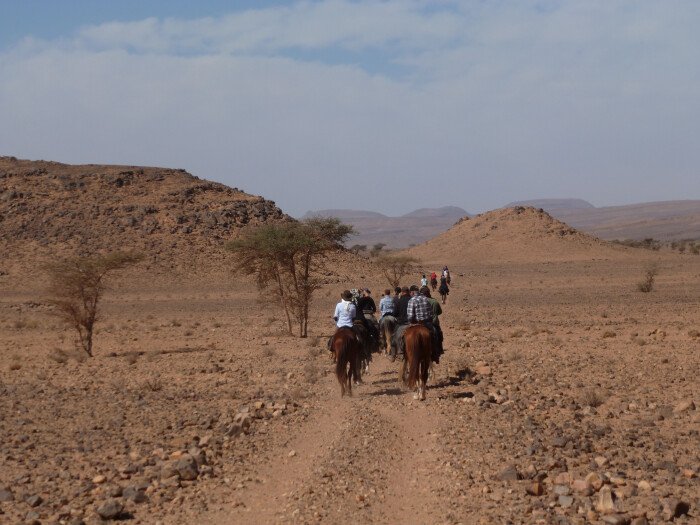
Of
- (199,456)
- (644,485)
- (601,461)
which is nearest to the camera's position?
(644,485)

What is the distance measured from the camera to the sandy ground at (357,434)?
8.90m

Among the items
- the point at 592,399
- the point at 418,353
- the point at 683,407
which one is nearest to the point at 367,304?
the point at 418,353

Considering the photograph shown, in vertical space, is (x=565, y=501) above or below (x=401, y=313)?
below

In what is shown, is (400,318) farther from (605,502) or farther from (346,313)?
(605,502)

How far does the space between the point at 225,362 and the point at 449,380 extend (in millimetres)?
6858

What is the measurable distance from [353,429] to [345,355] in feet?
10.3

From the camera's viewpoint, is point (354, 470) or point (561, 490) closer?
point (561, 490)

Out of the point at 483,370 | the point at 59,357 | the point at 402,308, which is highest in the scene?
the point at 402,308

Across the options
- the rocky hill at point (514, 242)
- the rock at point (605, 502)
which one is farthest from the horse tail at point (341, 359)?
the rocky hill at point (514, 242)

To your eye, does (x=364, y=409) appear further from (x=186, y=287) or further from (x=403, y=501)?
(x=186, y=287)

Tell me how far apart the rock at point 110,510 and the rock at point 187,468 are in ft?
4.08

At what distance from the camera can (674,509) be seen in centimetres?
805

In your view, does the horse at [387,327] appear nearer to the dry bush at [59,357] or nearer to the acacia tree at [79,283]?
the dry bush at [59,357]

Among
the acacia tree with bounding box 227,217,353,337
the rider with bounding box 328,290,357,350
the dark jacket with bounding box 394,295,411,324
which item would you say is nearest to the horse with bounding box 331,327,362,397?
the rider with bounding box 328,290,357,350
